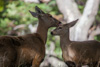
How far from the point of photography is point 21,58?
5.27 metres

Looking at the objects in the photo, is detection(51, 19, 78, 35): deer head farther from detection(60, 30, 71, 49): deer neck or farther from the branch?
the branch

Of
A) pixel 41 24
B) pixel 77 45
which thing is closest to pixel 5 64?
pixel 41 24

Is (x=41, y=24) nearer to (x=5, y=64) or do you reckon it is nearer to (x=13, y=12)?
(x=5, y=64)

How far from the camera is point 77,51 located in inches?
259

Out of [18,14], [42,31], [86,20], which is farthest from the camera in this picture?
[18,14]

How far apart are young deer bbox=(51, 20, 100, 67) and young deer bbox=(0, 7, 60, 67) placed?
73cm

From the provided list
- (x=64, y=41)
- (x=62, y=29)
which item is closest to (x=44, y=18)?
(x=62, y=29)

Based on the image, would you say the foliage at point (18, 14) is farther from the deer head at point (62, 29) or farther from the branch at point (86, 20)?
the deer head at point (62, 29)

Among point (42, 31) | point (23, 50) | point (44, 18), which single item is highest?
point (44, 18)

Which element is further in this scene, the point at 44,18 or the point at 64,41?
the point at 64,41

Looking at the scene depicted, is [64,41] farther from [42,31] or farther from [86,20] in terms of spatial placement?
[86,20]

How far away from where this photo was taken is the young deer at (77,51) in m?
6.48

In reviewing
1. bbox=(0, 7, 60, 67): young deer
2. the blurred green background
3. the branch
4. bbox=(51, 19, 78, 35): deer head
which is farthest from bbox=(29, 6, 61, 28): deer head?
the blurred green background

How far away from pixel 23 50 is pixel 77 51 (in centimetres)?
182
